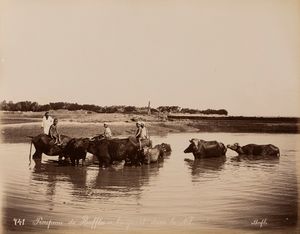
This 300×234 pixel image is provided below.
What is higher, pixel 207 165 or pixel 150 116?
pixel 150 116

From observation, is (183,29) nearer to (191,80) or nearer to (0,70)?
(191,80)

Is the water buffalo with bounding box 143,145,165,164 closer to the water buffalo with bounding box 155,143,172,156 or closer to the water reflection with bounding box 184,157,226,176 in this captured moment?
the water buffalo with bounding box 155,143,172,156

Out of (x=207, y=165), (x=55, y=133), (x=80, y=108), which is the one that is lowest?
(x=207, y=165)

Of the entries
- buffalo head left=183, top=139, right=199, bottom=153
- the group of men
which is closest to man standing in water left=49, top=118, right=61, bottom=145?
the group of men

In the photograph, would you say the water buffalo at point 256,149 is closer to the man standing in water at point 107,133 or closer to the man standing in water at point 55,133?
the man standing in water at point 107,133

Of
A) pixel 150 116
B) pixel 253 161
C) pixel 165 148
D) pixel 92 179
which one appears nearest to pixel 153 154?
pixel 165 148

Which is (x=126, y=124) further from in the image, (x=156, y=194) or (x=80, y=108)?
(x=156, y=194)

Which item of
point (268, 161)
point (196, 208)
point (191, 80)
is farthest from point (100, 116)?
point (268, 161)
